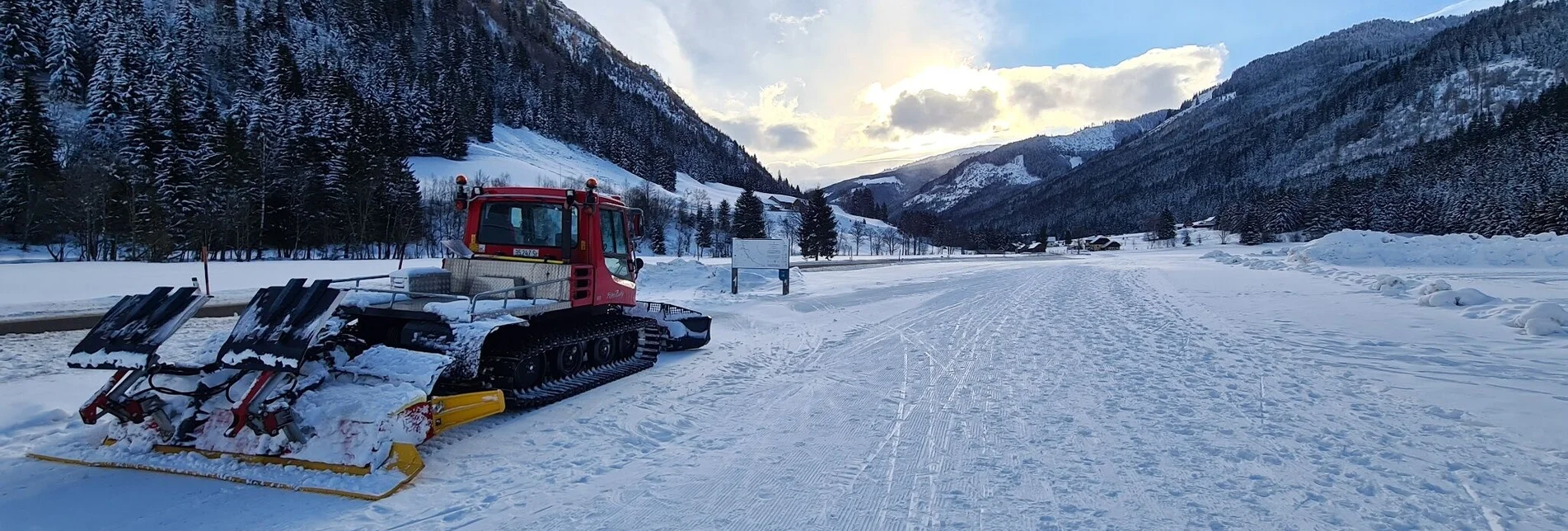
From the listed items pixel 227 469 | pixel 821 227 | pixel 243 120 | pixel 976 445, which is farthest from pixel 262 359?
pixel 243 120

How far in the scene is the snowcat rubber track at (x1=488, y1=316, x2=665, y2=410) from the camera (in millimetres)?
6566

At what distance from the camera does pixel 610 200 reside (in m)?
8.84

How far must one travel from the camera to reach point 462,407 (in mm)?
5500

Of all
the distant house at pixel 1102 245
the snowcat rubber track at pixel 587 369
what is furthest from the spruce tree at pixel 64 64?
the distant house at pixel 1102 245

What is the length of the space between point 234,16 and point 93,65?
115 feet

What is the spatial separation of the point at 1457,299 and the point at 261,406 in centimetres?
1956

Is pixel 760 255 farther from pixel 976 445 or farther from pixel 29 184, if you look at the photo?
pixel 29 184

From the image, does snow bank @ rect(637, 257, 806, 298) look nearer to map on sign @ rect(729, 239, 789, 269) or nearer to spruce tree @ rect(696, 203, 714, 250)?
map on sign @ rect(729, 239, 789, 269)

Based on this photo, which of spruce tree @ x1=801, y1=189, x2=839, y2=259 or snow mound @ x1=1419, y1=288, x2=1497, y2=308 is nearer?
snow mound @ x1=1419, y1=288, x2=1497, y2=308

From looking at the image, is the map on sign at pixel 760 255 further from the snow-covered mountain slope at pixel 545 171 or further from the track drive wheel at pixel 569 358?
the snow-covered mountain slope at pixel 545 171

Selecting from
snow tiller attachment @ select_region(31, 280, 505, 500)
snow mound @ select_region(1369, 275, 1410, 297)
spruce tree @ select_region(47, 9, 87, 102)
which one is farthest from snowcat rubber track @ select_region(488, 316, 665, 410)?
spruce tree @ select_region(47, 9, 87, 102)

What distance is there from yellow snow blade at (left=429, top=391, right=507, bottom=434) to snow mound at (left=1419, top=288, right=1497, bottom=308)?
A: 58.1 ft

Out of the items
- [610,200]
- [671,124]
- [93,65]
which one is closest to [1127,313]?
[610,200]

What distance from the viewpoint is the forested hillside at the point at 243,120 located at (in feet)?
126
